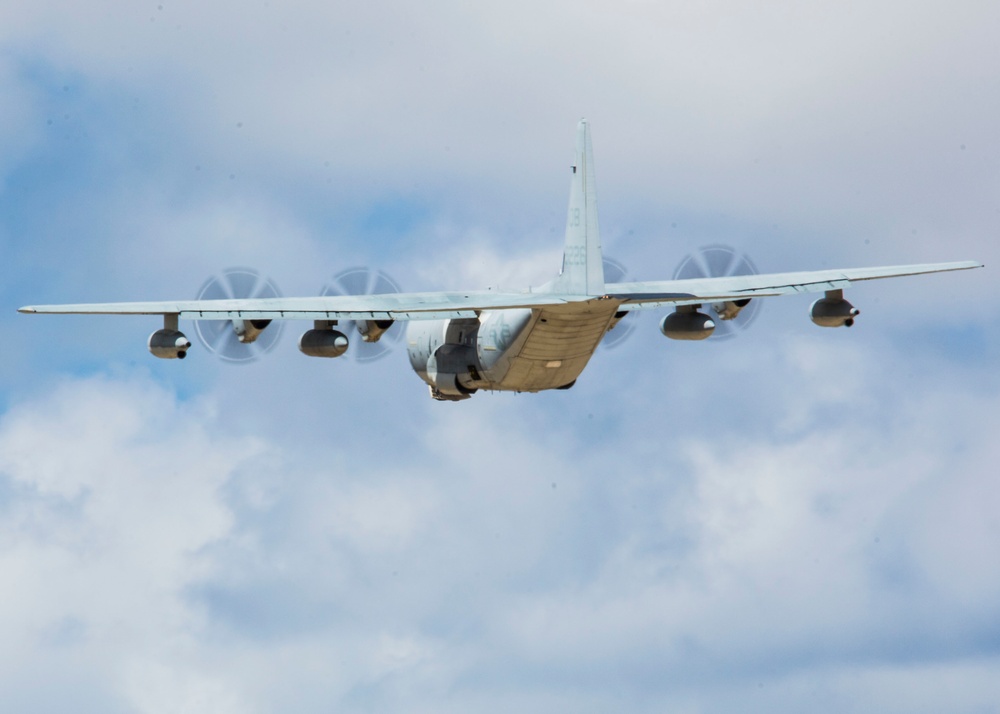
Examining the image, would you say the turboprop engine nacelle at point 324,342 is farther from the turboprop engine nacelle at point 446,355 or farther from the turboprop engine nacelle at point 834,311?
the turboprop engine nacelle at point 834,311

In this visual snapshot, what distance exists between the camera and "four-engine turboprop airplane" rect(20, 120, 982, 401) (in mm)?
82188

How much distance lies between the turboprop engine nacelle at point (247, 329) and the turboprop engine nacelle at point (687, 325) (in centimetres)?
1801

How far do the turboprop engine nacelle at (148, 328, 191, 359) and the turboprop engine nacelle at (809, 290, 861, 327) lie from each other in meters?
27.0

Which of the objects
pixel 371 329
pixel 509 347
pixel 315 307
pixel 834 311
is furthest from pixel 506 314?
pixel 834 311

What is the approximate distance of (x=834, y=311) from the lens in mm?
89500

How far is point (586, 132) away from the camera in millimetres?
84250

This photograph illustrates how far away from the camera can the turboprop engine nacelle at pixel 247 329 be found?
8500cm

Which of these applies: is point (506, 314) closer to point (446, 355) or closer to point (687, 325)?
point (446, 355)

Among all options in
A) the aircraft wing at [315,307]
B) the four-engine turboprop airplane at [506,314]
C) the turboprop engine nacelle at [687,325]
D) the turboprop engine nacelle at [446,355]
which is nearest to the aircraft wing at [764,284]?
the four-engine turboprop airplane at [506,314]

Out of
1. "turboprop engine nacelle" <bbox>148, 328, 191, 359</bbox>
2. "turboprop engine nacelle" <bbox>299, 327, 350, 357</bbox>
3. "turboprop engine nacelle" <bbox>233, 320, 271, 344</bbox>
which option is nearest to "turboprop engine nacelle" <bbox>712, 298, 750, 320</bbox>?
"turboprop engine nacelle" <bbox>299, 327, 350, 357</bbox>

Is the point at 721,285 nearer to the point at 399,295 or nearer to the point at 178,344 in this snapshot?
the point at 399,295

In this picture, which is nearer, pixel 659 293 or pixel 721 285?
pixel 659 293

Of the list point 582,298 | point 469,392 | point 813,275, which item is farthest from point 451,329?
point 813,275

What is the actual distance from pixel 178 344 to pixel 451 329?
12.1 m
